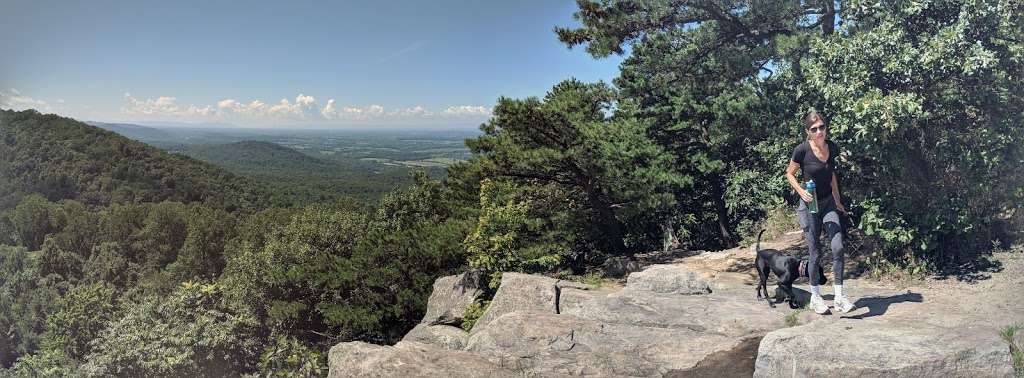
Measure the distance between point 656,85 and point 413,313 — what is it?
38.2 feet

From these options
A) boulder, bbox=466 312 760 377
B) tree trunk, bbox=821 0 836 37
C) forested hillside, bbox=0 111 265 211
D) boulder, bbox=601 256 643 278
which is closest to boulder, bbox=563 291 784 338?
boulder, bbox=466 312 760 377

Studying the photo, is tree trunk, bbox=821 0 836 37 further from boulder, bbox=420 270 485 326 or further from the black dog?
boulder, bbox=420 270 485 326

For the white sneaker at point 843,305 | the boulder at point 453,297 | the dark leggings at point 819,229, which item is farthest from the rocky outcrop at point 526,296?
the white sneaker at point 843,305

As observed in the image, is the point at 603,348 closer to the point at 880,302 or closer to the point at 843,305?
the point at 843,305

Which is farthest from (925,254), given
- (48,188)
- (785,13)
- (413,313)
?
(48,188)

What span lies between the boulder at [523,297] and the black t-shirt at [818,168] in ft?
15.1

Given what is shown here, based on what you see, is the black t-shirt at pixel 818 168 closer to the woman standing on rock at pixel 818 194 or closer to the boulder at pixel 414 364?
the woman standing on rock at pixel 818 194

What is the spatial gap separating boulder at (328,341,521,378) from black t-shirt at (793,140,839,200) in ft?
15.3

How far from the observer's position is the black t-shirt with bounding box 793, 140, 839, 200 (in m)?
6.04

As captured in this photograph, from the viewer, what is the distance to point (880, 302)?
23.1 feet

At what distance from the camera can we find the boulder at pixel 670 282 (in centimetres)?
847

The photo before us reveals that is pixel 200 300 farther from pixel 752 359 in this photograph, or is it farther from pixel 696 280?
pixel 752 359

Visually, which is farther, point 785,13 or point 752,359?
point 785,13

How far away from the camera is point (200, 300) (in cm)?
2067
